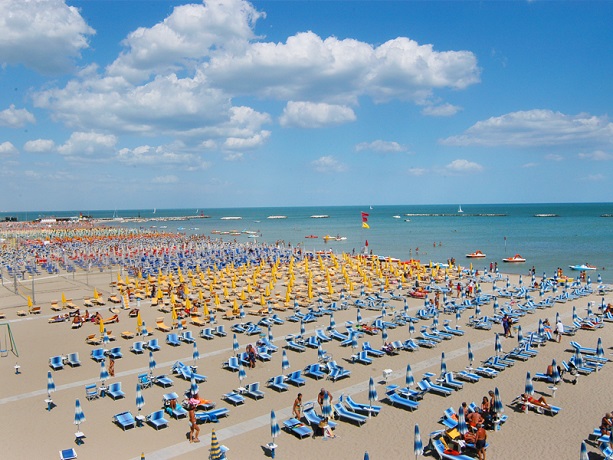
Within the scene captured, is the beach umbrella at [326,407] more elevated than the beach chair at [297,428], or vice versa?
the beach umbrella at [326,407]

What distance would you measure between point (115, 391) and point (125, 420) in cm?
221

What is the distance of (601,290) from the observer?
1110 inches

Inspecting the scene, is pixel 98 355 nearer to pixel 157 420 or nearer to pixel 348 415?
pixel 157 420

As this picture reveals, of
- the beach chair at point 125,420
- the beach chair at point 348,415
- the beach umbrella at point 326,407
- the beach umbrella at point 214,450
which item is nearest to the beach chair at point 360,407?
the beach chair at point 348,415

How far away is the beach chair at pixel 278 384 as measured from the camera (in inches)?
542

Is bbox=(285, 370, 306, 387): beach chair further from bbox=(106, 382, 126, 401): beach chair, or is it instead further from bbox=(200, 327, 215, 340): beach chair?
bbox=(200, 327, 215, 340): beach chair

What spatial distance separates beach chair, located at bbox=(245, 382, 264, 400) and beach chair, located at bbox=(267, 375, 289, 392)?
22.2 inches

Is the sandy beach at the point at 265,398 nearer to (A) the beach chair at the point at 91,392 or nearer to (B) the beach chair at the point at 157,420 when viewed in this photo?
(B) the beach chair at the point at 157,420

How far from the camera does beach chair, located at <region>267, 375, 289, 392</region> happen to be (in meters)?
13.8

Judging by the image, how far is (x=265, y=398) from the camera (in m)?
13.2

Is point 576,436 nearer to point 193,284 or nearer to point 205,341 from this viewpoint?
point 205,341

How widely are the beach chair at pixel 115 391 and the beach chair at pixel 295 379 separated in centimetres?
468

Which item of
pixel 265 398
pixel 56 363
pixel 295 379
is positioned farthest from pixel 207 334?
pixel 265 398

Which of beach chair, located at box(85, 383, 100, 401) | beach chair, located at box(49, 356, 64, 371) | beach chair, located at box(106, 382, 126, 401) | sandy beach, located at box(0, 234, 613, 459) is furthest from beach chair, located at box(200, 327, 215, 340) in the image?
beach chair, located at box(85, 383, 100, 401)
